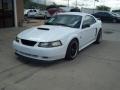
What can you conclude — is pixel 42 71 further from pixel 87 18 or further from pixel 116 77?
pixel 87 18

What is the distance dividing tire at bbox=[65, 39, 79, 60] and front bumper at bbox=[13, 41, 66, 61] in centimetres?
27

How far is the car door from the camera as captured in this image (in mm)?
7186

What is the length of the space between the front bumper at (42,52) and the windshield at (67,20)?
1316 millimetres

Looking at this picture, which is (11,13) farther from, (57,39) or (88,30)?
(57,39)

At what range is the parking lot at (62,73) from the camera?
4613 millimetres

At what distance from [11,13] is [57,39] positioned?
8.73m

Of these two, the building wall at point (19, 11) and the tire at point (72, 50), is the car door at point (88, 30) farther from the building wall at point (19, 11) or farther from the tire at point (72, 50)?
the building wall at point (19, 11)

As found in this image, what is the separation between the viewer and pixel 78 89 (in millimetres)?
4465

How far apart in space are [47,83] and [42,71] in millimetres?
771

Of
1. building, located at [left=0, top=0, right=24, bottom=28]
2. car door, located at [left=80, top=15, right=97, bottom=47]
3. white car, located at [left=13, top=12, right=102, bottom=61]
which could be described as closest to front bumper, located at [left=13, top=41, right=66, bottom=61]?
white car, located at [left=13, top=12, right=102, bottom=61]

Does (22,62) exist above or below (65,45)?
below

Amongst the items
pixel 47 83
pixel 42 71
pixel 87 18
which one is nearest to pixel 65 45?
pixel 42 71

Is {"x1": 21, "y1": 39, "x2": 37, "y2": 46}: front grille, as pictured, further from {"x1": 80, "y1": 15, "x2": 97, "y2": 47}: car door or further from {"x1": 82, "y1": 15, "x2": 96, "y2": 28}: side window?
{"x1": 82, "y1": 15, "x2": 96, "y2": 28}: side window

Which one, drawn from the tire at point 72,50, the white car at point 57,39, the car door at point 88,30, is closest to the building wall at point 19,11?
the car door at point 88,30
